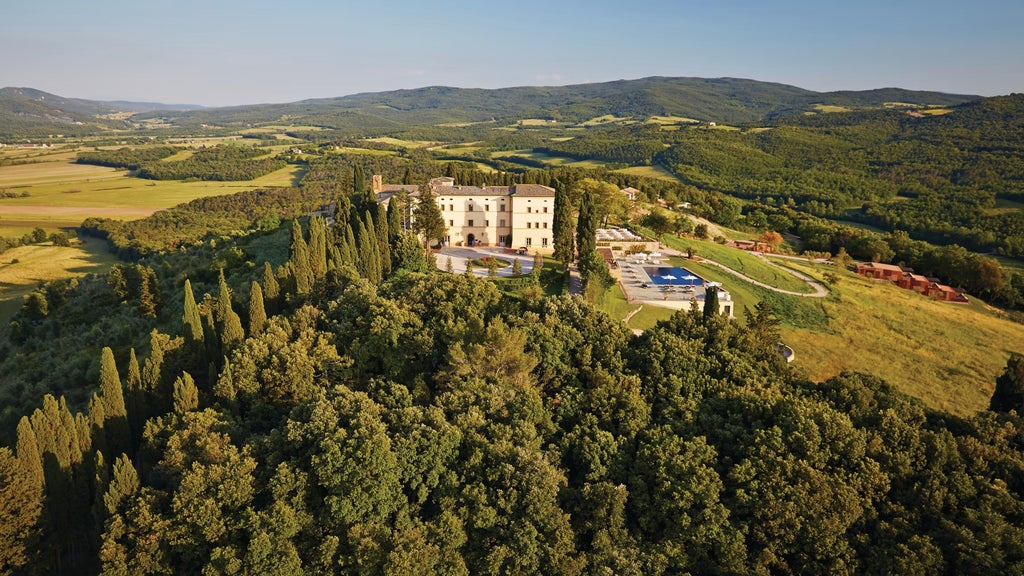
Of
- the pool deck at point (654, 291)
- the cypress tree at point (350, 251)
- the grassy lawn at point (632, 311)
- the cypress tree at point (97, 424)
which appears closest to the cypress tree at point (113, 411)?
the cypress tree at point (97, 424)

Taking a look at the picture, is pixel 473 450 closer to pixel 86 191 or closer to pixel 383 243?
pixel 383 243

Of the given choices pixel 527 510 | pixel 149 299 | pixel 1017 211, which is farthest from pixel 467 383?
pixel 1017 211

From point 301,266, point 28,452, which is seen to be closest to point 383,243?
point 301,266

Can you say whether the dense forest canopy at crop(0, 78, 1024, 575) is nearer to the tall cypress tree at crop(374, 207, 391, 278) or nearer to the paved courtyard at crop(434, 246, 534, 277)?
the tall cypress tree at crop(374, 207, 391, 278)

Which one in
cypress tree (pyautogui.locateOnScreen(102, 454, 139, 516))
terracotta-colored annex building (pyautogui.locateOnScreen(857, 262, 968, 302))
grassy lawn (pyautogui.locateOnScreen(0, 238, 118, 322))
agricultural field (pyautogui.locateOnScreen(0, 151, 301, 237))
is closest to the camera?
cypress tree (pyautogui.locateOnScreen(102, 454, 139, 516))

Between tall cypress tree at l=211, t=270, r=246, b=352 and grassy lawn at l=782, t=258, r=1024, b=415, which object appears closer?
tall cypress tree at l=211, t=270, r=246, b=352

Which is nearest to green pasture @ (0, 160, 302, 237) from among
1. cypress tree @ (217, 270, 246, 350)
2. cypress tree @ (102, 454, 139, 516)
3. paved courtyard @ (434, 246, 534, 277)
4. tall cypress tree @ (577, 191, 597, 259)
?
paved courtyard @ (434, 246, 534, 277)

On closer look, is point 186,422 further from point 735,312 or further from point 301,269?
point 735,312
